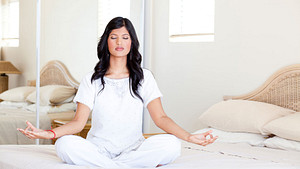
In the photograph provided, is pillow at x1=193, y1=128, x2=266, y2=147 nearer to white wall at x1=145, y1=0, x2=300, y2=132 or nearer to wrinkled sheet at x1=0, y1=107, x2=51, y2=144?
white wall at x1=145, y1=0, x2=300, y2=132

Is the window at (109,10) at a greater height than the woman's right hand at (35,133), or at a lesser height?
greater

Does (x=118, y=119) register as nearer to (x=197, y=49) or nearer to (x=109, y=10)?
(x=197, y=49)

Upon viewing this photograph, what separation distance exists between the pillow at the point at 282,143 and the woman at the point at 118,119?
0.92 metres

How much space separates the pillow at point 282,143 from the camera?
8.71 feet

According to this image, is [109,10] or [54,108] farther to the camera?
[109,10]

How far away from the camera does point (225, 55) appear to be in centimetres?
366

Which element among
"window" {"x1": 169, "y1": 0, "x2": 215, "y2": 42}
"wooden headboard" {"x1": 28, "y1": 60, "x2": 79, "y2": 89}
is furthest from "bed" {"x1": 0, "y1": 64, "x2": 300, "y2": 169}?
"wooden headboard" {"x1": 28, "y1": 60, "x2": 79, "y2": 89}

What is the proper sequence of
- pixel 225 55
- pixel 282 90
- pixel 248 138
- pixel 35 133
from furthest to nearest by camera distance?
pixel 225 55, pixel 282 90, pixel 248 138, pixel 35 133

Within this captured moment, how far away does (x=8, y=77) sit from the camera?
3271 millimetres

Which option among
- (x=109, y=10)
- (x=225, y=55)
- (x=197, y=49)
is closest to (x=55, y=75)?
(x=109, y=10)

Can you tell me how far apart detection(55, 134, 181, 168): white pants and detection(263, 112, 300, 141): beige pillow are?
3.25 ft

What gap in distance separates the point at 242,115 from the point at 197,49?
1.05 m

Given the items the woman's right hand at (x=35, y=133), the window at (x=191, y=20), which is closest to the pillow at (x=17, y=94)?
the window at (x=191, y=20)

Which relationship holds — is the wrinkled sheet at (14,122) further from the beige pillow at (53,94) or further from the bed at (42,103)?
the beige pillow at (53,94)
